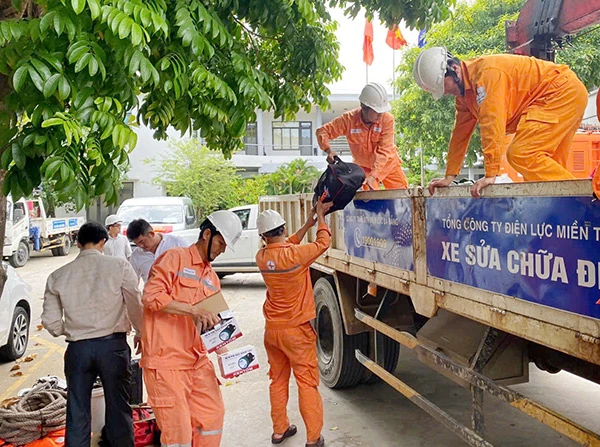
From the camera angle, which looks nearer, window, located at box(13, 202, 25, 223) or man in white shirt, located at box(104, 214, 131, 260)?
man in white shirt, located at box(104, 214, 131, 260)

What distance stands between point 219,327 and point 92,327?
84 cm

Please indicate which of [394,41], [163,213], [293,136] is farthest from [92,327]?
[293,136]

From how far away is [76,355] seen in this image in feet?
11.6

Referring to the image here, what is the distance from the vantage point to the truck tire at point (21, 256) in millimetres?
16009

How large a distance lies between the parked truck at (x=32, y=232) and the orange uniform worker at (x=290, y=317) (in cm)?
1190

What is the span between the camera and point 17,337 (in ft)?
22.4

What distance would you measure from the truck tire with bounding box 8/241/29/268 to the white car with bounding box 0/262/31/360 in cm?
1004

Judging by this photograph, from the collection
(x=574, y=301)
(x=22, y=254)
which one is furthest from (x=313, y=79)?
(x=22, y=254)

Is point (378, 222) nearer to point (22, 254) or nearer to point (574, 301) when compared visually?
point (574, 301)

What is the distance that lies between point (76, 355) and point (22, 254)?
14.5 meters

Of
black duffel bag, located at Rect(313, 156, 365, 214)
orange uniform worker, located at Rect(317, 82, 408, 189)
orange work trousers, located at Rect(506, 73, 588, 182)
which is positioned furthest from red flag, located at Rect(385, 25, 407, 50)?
orange work trousers, located at Rect(506, 73, 588, 182)

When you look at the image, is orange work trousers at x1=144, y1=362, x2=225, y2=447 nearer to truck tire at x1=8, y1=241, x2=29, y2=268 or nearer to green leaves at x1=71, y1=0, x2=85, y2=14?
green leaves at x1=71, y1=0, x2=85, y2=14

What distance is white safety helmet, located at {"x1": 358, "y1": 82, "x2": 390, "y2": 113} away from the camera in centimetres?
480

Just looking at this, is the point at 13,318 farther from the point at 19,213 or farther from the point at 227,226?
the point at 19,213
